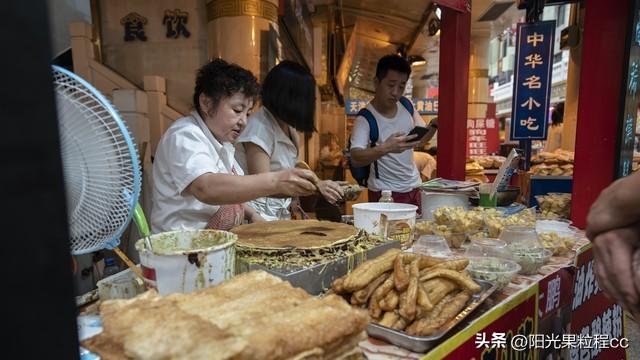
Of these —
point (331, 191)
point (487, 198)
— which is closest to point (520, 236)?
point (487, 198)

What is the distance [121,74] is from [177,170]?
4038 mm

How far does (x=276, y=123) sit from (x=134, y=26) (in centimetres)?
357

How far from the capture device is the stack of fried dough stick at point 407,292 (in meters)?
1.24

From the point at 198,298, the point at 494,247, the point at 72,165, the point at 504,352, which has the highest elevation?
the point at 72,165

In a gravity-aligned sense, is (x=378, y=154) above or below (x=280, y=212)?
above

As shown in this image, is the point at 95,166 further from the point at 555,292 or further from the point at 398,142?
the point at 398,142

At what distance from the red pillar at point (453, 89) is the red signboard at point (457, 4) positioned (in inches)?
9.2

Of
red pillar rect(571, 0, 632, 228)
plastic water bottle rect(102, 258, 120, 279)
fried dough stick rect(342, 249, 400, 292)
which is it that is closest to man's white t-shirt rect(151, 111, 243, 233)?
plastic water bottle rect(102, 258, 120, 279)

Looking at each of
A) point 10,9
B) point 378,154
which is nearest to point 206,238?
point 10,9

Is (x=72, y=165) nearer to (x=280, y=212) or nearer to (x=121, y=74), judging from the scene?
(x=280, y=212)

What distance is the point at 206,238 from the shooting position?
141cm

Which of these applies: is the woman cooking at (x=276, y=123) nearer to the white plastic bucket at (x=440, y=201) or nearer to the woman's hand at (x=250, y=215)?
the woman's hand at (x=250, y=215)

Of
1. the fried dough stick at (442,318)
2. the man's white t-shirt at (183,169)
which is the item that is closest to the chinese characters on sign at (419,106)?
the man's white t-shirt at (183,169)

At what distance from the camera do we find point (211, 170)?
1.87 m
